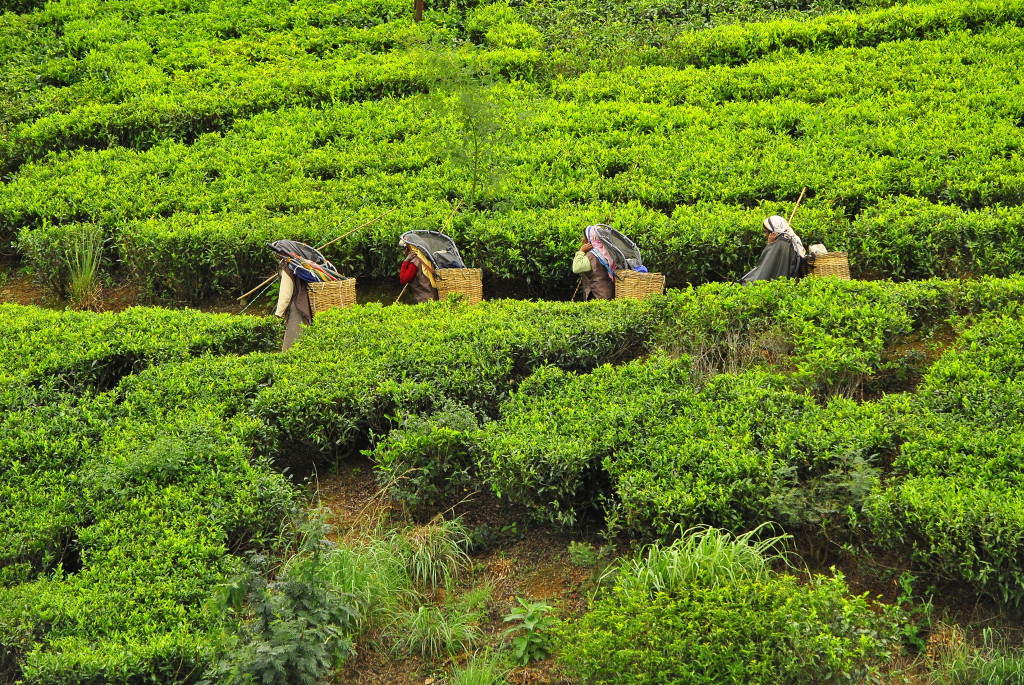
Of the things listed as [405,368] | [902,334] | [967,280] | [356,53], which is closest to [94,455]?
[405,368]

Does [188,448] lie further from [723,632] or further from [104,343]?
[723,632]

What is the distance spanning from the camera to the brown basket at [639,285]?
9.57m

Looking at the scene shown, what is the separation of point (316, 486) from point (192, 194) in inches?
236

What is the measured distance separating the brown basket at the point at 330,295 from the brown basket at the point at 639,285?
2478 mm

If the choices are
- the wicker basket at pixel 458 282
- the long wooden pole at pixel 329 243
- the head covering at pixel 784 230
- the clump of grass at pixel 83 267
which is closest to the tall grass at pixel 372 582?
the wicker basket at pixel 458 282

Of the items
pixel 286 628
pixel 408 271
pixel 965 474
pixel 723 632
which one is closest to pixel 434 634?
pixel 286 628

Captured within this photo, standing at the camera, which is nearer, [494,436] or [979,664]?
[979,664]

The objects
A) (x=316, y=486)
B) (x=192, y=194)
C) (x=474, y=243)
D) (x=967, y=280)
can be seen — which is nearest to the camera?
(x=316, y=486)

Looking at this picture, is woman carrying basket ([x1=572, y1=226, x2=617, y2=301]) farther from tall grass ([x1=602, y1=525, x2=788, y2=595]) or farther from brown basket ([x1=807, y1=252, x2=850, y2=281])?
tall grass ([x1=602, y1=525, x2=788, y2=595])

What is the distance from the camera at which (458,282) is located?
32.9ft

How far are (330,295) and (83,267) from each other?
10.7 ft

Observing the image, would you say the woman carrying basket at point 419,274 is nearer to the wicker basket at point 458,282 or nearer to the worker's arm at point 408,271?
the worker's arm at point 408,271

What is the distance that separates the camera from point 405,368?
325 inches

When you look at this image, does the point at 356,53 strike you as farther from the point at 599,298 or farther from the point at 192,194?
the point at 599,298
